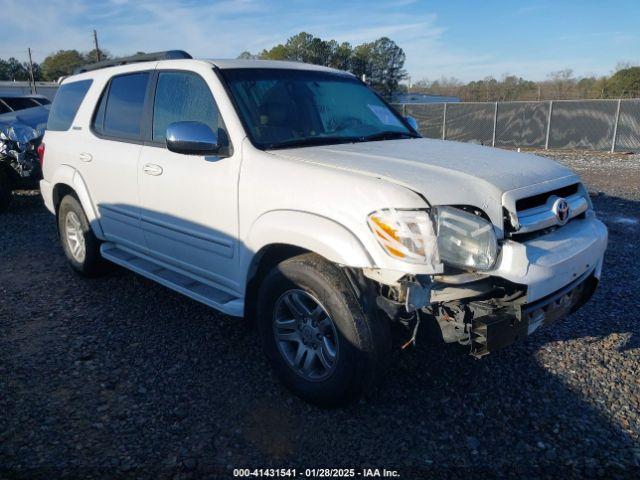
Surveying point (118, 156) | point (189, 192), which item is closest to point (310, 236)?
point (189, 192)

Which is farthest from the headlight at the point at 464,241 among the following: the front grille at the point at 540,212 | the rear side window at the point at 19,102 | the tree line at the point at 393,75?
the tree line at the point at 393,75

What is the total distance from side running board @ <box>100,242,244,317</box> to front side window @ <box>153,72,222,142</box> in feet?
3.29

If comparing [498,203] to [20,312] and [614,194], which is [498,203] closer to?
[20,312]

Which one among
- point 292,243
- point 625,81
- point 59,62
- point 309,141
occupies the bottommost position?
point 292,243

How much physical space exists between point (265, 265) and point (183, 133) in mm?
943

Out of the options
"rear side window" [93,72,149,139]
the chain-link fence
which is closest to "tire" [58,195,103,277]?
"rear side window" [93,72,149,139]

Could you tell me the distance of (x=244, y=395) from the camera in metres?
3.16

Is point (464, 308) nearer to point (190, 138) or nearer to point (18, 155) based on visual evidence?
point (190, 138)

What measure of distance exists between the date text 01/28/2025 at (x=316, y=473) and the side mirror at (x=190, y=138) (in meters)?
1.84

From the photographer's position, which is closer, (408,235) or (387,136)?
(408,235)

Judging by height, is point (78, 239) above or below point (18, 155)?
below

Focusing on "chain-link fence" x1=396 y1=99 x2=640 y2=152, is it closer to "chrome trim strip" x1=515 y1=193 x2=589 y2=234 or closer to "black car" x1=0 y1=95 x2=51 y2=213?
"black car" x1=0 y1=95 x2=51 y2=213

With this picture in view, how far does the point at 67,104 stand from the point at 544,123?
Result: 1788cm

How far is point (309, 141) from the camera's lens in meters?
3.46
